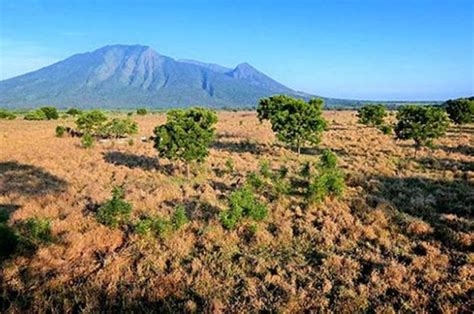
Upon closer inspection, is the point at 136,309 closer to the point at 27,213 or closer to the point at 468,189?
the point at 27,213

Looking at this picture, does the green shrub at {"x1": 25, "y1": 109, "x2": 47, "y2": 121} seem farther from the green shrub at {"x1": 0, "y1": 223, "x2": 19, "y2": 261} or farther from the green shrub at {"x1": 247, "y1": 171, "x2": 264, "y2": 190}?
the green shrub at {"x1": 0, "y1": 223, "x2": 19, "y2": 261}

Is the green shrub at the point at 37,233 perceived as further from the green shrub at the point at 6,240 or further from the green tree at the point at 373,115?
the green tree at the point at 373,115

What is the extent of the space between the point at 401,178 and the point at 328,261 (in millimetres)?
13891

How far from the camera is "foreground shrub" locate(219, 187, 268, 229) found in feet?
50.9

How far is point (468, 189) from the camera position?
21.7 metres

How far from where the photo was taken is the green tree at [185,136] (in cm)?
2617

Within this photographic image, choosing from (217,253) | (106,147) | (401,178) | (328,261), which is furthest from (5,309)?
(106,147)

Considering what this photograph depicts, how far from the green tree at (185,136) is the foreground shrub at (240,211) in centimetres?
1003

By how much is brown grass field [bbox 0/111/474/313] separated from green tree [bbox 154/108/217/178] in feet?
5.38

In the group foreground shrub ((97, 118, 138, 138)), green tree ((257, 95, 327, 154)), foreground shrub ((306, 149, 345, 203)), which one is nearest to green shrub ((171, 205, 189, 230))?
foreground shrub ((306, 149, 345, 203))

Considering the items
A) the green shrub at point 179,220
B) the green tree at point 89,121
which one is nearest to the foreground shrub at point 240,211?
the green shrub at point 179,220

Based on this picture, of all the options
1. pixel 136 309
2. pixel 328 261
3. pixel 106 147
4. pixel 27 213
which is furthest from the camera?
pixel 106 147

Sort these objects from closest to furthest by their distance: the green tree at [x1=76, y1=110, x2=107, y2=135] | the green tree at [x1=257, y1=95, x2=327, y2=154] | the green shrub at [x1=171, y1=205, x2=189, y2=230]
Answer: the green shrub at [x1=171, y1=205, x2=189, y2=230] < the green tree at [x1=257, y1=95, x2=327, y2=154] < the green tree at [x1=76, y1=110, x2=107, y2=135]

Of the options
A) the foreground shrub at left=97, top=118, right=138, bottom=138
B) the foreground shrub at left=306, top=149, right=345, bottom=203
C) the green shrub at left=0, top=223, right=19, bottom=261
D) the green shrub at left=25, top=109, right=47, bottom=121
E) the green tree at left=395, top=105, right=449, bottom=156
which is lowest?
the green shrub at left=25, top=109, right=47, bottom=121
